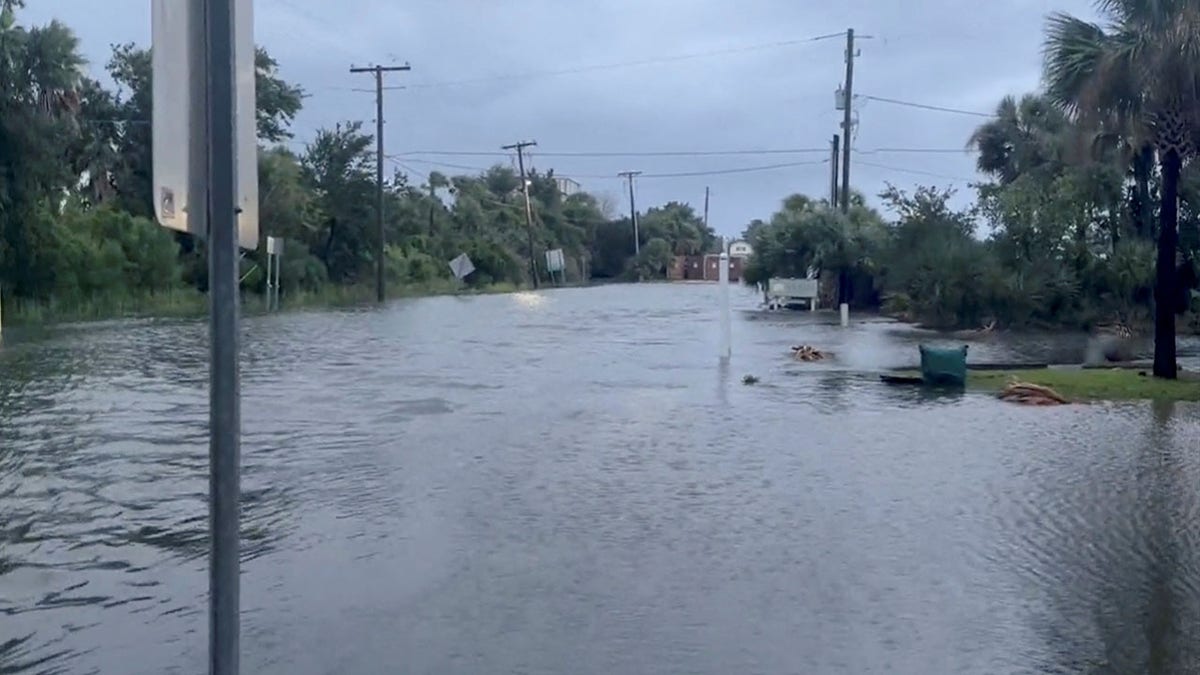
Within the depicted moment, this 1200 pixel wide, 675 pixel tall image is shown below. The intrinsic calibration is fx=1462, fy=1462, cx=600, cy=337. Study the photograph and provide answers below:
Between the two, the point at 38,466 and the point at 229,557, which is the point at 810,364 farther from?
the point at 229,557

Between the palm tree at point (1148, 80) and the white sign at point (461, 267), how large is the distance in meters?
63.1

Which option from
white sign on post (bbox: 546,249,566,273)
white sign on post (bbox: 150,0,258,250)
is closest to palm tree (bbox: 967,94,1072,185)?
white sign on post (bbox: 546,249,566,273)

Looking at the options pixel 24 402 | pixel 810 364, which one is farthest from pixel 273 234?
pixel 24 402

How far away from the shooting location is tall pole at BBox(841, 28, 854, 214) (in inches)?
2153

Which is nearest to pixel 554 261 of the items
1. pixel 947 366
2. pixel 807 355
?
pixel 807 355

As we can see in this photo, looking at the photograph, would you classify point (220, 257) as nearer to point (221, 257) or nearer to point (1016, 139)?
point (221, 257)

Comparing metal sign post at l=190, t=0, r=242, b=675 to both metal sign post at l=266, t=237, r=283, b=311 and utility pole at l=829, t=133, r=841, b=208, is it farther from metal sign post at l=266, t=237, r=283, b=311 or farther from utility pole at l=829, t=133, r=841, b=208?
utility pole at l=829, t=133, r=841, b=208

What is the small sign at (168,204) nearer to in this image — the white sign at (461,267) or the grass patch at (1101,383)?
the grass patch at (1101,383)

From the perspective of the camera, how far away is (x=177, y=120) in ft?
11.1

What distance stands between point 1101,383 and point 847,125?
34.4m

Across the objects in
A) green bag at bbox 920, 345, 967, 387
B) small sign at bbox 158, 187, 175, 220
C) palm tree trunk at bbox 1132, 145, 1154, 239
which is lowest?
green bag at bbox 920, 345, 967, 387

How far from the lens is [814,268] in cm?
5541

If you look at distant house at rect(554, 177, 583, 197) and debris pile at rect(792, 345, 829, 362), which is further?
distant house at rect(554, 177, 583, 197)

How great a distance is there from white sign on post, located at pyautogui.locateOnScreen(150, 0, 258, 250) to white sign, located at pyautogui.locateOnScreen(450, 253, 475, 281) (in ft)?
262
